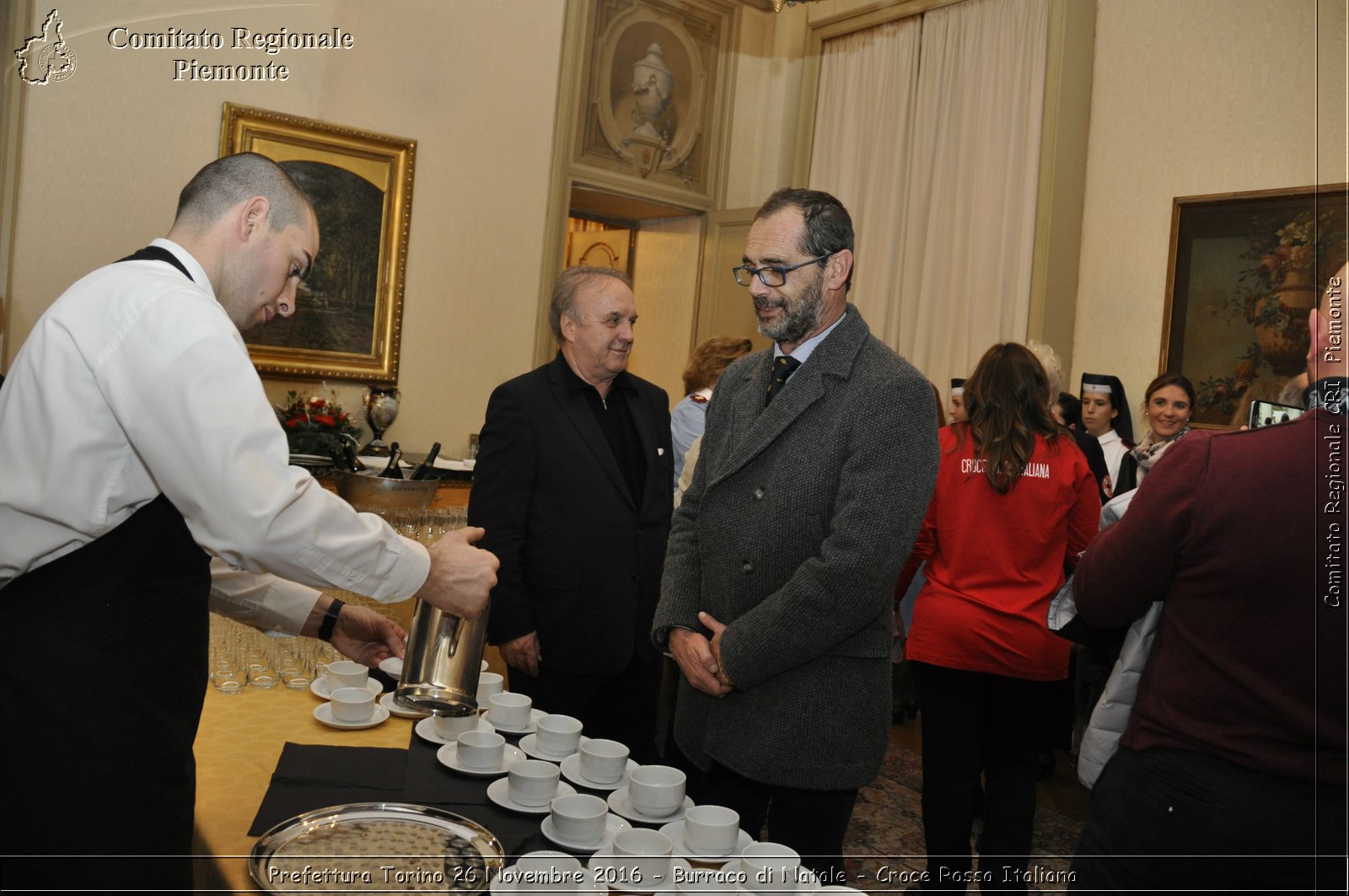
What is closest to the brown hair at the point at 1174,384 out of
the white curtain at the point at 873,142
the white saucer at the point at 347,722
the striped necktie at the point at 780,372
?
the white curtain at the point at 873,142

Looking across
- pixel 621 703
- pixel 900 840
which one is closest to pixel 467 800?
pixel 621 703

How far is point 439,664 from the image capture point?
1.45 metres

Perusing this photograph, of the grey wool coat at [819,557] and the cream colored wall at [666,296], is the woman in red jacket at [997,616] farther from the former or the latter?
the cream colored wall at [666,296]

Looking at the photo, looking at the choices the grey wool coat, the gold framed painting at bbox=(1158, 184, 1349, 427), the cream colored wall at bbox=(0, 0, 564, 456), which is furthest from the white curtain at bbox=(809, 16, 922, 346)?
the grey wool coat

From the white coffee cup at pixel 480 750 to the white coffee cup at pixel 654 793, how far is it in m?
0.23

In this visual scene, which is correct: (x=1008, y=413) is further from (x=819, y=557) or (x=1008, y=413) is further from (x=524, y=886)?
(x=524, y=886)

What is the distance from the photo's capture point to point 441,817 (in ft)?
4.29

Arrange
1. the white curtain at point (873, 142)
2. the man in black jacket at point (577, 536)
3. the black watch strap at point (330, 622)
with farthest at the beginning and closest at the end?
1. the white curtain at point (873, 142)
2. the man in black jacket at point (577, 536)
3. the black watch strap at point (330, 622)

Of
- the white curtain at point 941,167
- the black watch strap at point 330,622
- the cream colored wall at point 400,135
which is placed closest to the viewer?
the black watch strap at point 330,622

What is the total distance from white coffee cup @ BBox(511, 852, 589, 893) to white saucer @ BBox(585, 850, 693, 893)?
43 mm

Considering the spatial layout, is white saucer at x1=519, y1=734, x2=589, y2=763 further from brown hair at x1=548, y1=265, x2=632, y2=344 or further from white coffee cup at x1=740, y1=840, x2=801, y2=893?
brown hair at x1=548, y1=265, x2=632, y2=344

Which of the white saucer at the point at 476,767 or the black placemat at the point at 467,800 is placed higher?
the white saucer at the point at 476,767

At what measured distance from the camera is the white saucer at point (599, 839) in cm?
126

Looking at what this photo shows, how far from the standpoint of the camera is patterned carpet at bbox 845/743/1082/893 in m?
3.03
